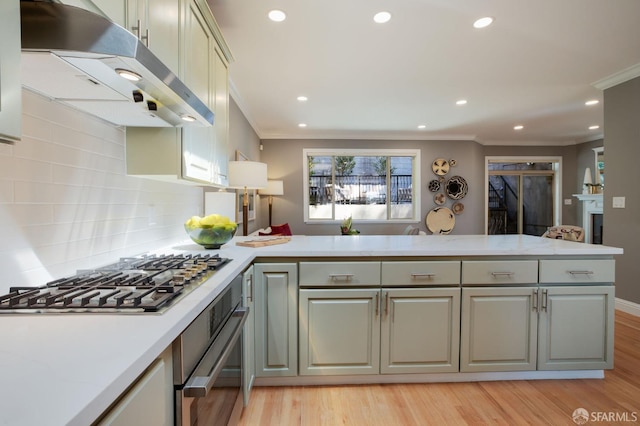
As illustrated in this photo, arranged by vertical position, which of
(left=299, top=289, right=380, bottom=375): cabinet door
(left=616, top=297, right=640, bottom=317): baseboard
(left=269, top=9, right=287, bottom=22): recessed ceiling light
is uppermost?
(left=269, top=9, right=287, bottom=22): recessed ceiling light

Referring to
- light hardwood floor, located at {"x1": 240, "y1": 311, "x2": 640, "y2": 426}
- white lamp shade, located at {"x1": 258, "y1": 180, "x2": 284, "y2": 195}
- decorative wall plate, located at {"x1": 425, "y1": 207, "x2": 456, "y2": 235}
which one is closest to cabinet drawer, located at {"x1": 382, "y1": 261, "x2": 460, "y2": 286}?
light hardwood floor, located at {"x1": 240, "y1": 311, "x2": 640, "y2": 426}

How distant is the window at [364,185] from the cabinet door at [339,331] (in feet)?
14.2

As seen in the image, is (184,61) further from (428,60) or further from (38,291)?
(428,60)

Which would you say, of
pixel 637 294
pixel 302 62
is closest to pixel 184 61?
pixel 302 62

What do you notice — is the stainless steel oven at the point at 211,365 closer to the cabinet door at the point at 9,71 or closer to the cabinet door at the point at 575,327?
the cabinet door at the point at 9,71

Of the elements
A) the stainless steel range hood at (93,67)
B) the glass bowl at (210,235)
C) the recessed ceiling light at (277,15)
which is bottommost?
the glass bowl at (210,235)

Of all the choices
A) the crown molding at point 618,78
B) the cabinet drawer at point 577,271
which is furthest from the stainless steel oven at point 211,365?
the crown molding at point 618,78

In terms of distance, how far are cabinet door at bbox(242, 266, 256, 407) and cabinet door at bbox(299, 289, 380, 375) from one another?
292mm

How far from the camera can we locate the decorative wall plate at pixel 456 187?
6.25 metres

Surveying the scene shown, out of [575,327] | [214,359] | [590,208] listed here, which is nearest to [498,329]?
[575,327]

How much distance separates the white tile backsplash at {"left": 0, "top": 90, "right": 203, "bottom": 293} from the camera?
3.26ft

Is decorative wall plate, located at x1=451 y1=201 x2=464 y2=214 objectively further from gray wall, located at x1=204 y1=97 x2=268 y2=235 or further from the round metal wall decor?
gray wall, located at x1=204 y1=97 x2=268 y2=235

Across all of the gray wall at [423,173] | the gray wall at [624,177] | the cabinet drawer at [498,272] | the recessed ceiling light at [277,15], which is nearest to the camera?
the cabinet drawer at [498,272]

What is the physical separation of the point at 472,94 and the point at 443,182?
266 centimetres
